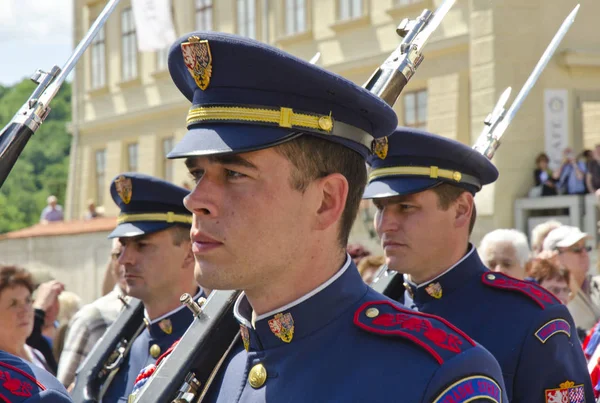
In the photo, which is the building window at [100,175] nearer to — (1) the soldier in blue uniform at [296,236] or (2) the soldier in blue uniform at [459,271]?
(2) the soldier in blue uniform at [459,271]

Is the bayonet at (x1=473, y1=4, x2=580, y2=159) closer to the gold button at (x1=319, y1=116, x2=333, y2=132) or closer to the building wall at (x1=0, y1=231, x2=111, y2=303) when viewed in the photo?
the gold button at (x1=319, y1=116, x2=333, y2=132)

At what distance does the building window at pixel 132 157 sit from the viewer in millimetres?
28875

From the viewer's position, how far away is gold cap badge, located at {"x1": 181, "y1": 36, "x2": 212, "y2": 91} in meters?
2.57

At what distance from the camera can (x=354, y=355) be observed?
2.50m

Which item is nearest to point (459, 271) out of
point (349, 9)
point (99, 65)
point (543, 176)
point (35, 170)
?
point (543, 176)

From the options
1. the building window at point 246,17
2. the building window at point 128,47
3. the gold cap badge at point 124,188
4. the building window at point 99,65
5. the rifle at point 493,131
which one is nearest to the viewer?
the rifle at point 493,131

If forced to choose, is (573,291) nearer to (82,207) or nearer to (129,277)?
(129,277)

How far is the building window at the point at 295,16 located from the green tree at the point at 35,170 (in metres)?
36.4

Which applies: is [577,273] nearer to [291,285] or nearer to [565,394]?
[565,394]

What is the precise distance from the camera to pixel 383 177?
13.7 feet

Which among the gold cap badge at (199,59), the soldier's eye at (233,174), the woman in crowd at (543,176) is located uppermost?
the woman in crowd at (543,176)

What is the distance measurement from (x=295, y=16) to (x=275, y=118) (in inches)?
826

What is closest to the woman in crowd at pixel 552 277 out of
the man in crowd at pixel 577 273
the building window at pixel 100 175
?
the man in crowd at pixel 577 273

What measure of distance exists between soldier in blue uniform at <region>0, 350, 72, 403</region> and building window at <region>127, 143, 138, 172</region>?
25.8m
